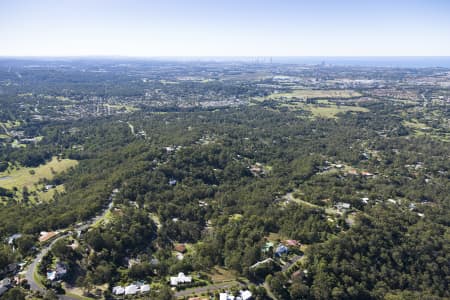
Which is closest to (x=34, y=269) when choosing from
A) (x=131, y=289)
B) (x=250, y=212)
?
(x=131, y=289)

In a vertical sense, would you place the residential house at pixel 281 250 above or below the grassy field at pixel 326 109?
below

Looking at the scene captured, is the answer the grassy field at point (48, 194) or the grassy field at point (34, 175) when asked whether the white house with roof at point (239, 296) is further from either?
the grassy field at point (34, 175)

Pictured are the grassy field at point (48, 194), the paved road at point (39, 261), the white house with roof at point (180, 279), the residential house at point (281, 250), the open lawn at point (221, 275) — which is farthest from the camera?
the grassy field at point (48, 194)

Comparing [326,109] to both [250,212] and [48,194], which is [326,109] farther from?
[48,194]

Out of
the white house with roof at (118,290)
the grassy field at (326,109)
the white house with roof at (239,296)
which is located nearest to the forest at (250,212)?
the white house with roof at (118,290)

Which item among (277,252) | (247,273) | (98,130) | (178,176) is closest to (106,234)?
(247,273)

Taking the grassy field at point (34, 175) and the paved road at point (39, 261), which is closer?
the paved road at point (39, 261)

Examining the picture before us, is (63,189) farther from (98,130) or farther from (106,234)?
(98,130)

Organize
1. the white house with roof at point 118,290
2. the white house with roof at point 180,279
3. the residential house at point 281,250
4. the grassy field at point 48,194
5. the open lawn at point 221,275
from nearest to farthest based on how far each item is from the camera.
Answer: the white house with roof at point 118,290
the white house with roof at point 180,279
the open lawn at point 221,275
the residential house at point 281,250
the grassy field at point 48,194

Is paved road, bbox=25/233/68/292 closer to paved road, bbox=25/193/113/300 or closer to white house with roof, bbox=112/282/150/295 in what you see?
paved road, bbox=25/193/113/300
